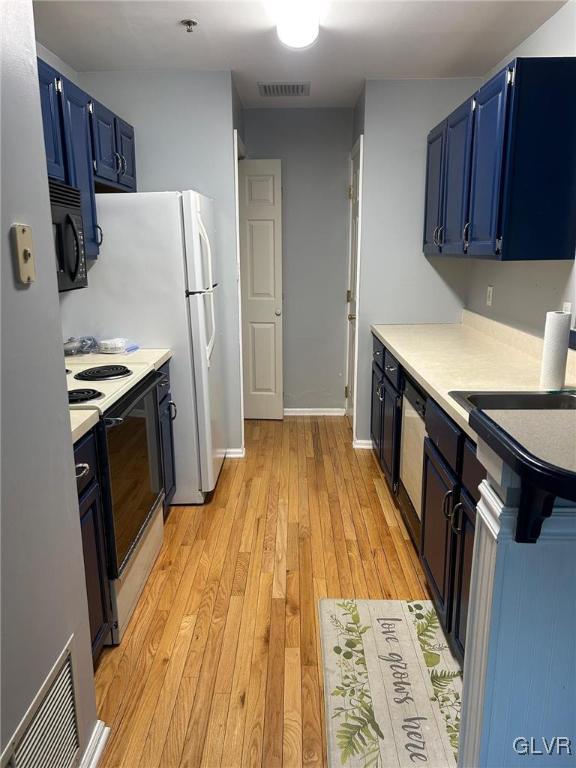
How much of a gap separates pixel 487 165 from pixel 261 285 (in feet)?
8.02

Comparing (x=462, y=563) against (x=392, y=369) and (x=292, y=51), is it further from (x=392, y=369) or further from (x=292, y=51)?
(x=292, y=51)

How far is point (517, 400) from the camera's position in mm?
1780

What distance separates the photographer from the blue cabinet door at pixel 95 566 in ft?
5.88

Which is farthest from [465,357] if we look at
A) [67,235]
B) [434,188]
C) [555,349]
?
[67,235]

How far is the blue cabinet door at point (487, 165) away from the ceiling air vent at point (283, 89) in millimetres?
1622

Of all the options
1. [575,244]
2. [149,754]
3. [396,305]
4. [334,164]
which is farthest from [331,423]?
[149,754]

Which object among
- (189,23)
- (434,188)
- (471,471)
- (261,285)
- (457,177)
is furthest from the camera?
(261,285)

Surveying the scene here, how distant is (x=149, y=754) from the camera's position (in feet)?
5.38

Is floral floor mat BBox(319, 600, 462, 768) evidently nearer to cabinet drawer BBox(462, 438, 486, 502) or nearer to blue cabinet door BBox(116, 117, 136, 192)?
cabinet drawer BBox(462, 438, 486, 502)

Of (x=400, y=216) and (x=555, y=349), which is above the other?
(x=400, y=216)

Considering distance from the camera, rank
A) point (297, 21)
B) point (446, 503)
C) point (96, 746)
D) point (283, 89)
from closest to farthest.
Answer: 1. point (96, 746)
2. point (446, 503)
3. point (297, 21)
4. point (283, 89)

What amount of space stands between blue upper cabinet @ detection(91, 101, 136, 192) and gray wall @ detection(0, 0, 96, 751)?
161 cm

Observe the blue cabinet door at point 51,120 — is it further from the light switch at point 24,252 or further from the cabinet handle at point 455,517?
the cabinet handle at point 455,517

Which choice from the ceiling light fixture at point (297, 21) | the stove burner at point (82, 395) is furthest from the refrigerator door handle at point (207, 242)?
the stove burner at point (82, 395)
